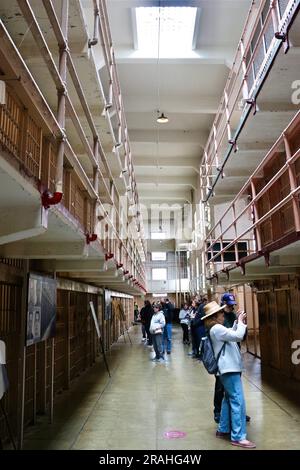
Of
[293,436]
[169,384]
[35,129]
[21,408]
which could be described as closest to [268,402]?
[293,436]

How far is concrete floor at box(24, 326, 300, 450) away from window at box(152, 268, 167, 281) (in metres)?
26.1

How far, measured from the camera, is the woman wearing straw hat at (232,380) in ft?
14.6

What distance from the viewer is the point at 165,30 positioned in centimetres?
1094

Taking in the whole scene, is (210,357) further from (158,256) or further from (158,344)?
(158,256)

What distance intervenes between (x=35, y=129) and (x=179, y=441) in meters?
3.97

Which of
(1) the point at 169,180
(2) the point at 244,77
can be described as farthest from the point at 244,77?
(1) the point at 169,180

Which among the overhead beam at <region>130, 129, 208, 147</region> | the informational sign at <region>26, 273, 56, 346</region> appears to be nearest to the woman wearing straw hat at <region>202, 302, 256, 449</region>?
the informational sign at <region>26, 273, 56, 346</region>

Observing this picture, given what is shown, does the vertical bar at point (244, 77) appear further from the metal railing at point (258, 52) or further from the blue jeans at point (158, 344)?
the blue jeans at point (158, 344)

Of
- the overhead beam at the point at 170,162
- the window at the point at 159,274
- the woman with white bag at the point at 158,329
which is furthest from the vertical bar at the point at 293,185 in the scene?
the window at the point at 159,274

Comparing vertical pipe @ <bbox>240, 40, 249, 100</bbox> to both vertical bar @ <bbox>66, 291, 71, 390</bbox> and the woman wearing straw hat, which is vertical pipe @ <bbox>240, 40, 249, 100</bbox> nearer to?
the woman wearing straw hat

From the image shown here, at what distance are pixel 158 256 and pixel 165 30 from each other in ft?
87.4

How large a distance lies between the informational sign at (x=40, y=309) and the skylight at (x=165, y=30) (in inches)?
324

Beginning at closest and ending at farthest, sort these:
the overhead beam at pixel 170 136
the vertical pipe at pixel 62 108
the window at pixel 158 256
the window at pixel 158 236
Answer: the vertical pipe at pixel 62 108 < the overhead beam at pixel 170 136 < the window at pixel 158 236 < the window at pixel 158 256

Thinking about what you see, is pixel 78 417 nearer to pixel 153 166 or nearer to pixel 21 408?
pixel 21 408
